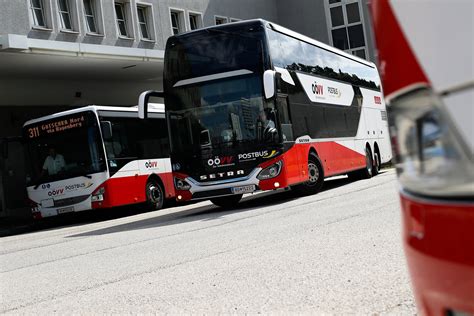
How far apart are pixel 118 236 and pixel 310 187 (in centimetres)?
550

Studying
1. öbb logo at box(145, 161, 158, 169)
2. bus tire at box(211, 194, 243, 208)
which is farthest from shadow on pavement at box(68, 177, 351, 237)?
öbb logo at box(145, 161, 158, 169)

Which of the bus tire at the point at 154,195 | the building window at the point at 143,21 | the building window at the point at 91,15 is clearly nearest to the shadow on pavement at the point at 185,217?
the bus tire at the point at 154,195

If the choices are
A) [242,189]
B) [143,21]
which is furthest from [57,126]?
[143,21]

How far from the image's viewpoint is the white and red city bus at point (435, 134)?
5.57 feet

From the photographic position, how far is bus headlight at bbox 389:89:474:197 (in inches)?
67.2

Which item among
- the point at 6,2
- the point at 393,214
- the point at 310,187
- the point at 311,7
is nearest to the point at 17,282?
the point at 393,214

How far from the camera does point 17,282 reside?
7.34m

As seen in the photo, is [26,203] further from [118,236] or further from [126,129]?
[118,236]

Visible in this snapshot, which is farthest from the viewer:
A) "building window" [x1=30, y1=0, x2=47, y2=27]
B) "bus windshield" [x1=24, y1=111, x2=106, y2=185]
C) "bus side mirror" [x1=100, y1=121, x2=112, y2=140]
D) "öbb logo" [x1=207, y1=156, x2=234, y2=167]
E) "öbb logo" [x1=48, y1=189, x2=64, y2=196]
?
"building window" [x1=30, y1=0, x2=47, y2=27]

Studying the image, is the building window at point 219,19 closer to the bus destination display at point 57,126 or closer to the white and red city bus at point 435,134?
the bus destination display at point 57,126

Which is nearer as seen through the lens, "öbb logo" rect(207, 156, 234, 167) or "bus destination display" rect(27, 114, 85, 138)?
"öbb logo" rect(207, 156, 234, 167)

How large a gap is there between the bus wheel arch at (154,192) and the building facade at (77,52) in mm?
4221

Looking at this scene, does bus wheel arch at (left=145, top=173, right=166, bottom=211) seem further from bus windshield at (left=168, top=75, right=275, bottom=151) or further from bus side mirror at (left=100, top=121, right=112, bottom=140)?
bus windshield at (left=168, top=75, right=275, bottom=151)

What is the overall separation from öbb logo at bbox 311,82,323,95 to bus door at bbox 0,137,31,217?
13437 mm
